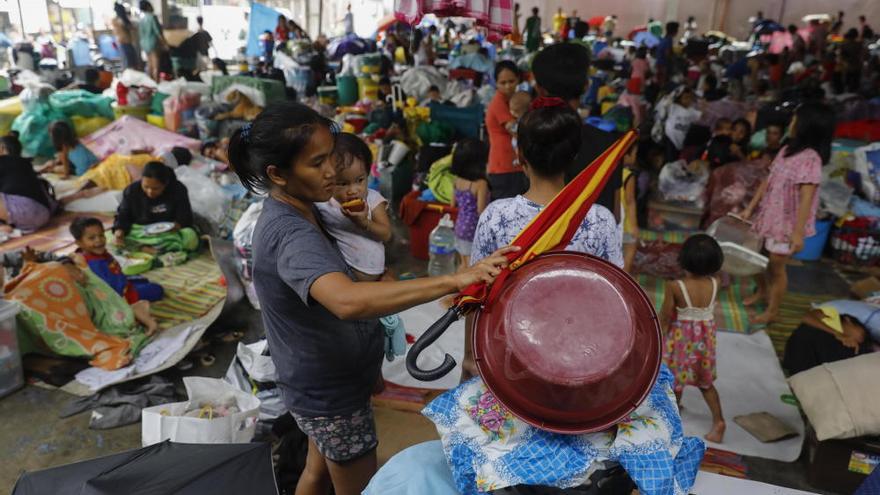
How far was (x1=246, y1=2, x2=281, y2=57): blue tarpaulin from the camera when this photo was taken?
12.9 m

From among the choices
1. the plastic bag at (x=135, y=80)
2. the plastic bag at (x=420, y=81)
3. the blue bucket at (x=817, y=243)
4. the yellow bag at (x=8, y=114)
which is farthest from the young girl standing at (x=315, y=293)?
the yellow bag at (x=8, y=114)

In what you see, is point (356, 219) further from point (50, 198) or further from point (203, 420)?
point (50, 198)

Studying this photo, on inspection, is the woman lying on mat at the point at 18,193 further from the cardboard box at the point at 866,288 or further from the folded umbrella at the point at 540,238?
the cardboard box at the point at 866,288

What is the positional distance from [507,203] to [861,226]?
4898 millimetres

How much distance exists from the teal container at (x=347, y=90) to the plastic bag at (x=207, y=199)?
15.0 ft

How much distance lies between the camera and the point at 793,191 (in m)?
3.93

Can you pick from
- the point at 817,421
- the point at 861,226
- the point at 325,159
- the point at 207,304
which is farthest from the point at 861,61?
the point at 325,159

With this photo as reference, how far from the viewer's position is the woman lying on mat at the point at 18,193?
17.2 ft

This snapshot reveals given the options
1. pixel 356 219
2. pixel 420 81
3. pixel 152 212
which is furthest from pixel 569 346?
pixel 420 81

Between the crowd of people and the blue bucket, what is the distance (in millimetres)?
664

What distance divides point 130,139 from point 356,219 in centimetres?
618

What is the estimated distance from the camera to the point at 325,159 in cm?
152

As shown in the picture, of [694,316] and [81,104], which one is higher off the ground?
[81,104]

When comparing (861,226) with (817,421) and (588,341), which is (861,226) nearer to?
(817,421)
